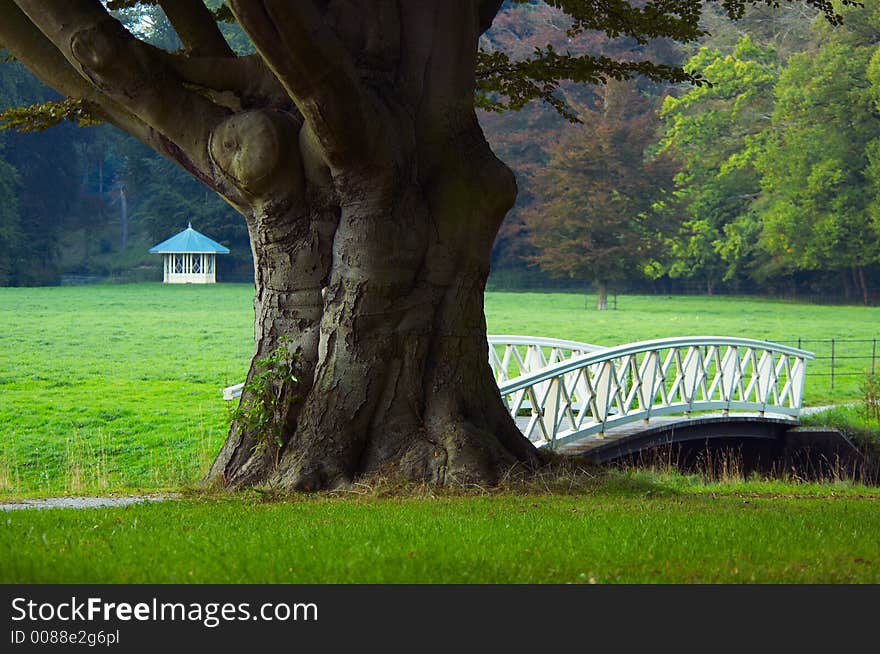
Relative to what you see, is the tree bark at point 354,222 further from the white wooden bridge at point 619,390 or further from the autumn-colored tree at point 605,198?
the autumn-colored tree at point 605,198

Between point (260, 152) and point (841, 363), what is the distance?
27113mm

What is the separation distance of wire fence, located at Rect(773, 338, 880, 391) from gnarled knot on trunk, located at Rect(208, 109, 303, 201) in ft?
58.9

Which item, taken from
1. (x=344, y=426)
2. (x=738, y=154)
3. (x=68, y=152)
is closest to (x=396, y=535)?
(x=344, y=426)

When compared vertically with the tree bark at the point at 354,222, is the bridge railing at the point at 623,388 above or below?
below

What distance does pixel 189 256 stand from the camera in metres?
65.0

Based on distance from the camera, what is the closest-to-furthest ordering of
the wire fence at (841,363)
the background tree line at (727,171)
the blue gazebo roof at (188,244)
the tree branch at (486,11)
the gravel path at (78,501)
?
the gravel path at (78,501) → the tree branch at (486,11) → the wire fence at (841,363) → the background tree line at (727,171) → the blue gazebo roof at (188,244)

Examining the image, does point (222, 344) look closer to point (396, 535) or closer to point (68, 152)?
point (396, 535)

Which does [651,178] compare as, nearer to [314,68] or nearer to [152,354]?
[152,354]

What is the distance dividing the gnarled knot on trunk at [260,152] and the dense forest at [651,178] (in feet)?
140

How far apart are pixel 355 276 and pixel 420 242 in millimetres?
622

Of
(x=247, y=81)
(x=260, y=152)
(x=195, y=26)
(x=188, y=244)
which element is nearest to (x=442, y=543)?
(x=260, y=152)

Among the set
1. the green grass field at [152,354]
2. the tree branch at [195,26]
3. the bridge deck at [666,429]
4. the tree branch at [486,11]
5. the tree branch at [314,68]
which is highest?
the tree branch at [486,11]

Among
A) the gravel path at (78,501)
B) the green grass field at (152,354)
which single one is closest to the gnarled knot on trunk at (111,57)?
the gravel path at (78,501)

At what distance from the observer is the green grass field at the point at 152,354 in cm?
1769
